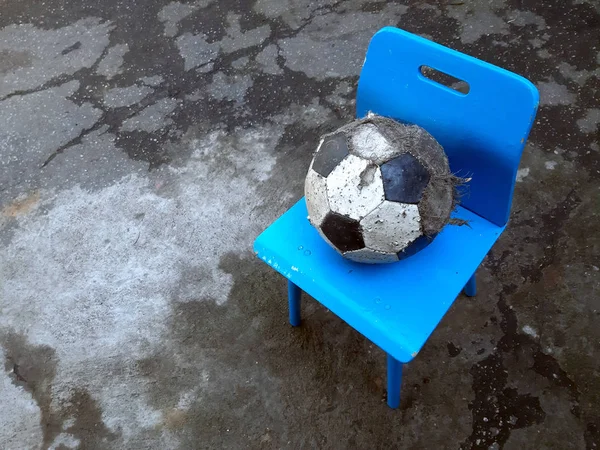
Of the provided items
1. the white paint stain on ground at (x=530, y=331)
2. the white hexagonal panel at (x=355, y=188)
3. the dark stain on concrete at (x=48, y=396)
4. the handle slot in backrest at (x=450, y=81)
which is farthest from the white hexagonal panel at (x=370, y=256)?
the handle slot in backrest at (x=450, y=81)

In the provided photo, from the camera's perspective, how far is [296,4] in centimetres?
306

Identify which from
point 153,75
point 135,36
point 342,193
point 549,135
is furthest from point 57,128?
point 549,135

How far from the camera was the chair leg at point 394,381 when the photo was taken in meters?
1.55

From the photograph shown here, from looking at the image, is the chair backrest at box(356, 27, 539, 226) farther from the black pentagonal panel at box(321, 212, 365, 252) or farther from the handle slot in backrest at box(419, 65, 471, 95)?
the handle slot in backrest at box(419, 65, 471, 95)

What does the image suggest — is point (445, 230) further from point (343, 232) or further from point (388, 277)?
point (343, 232)

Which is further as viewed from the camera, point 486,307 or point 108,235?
point 108,235

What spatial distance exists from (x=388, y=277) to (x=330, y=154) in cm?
40

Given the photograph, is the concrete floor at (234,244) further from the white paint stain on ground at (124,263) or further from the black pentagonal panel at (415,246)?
the black pentagonal panel at (415,246)

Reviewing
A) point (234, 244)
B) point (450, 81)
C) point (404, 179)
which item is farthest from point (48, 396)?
point (450, 81)

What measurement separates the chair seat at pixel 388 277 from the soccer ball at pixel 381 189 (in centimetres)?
13

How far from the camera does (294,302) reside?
184cm

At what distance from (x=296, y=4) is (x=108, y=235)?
1.74 metres

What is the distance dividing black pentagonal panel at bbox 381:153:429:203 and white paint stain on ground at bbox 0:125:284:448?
3.25 ft

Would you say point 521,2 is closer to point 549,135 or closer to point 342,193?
point 549,135
